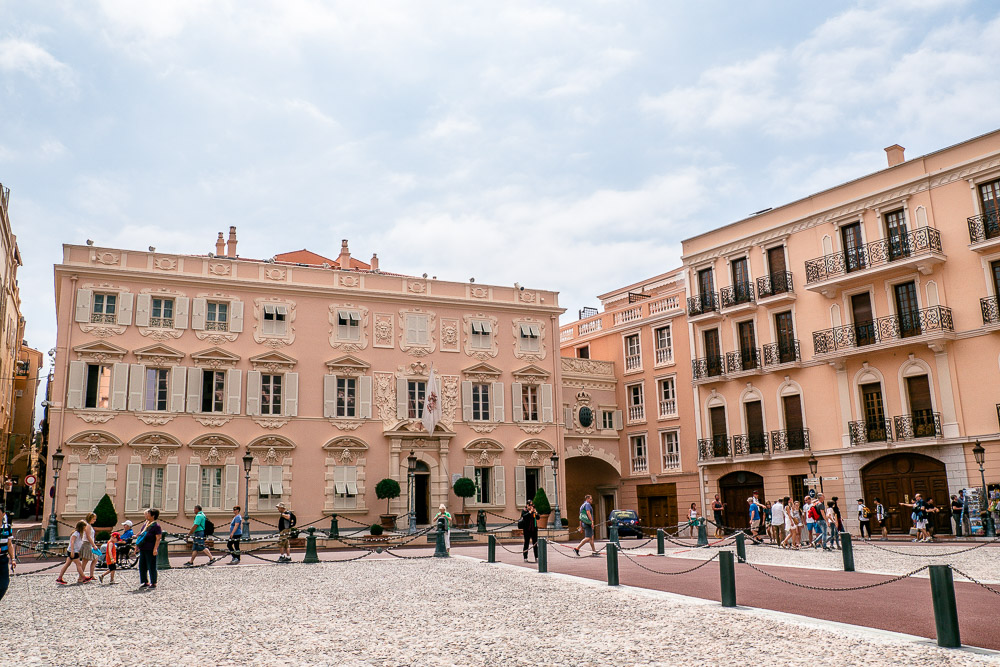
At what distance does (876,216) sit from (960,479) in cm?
952

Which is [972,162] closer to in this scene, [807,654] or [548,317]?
[548,317]

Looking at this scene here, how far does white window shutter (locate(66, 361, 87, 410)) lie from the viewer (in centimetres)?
3058

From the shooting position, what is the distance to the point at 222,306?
3384 cm

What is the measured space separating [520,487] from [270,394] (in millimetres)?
11383

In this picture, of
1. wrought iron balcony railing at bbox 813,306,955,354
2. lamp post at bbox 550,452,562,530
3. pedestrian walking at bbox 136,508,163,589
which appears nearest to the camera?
pedestrian walking at bbox 136,508,163,589

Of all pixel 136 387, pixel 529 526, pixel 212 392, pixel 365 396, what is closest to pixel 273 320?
pixel 212 392

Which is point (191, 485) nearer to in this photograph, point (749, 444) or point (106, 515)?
point (106, 515)

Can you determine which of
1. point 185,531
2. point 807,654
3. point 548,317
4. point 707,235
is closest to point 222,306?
point 185,531

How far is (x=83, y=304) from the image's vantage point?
3148cm

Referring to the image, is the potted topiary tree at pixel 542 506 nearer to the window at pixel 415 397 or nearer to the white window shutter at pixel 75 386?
the window at pixel 415 397

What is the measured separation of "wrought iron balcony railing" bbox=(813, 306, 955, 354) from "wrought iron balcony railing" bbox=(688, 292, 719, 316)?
16.6 feet

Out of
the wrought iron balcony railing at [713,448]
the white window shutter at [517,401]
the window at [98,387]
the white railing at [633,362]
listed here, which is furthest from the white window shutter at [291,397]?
the wrought iron balcony railing at [713,448]

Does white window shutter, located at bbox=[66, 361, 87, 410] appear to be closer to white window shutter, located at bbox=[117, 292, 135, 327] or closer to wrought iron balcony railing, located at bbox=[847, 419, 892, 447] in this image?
white window shutter, located at bbox=[117, 292, 135, 327]

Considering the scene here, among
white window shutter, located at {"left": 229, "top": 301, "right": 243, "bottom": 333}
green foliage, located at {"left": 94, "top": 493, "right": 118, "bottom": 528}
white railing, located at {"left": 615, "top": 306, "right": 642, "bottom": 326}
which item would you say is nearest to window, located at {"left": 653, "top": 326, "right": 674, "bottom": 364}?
white railing, located at {"left": 615, "top": 306, "right": 642, "bottom": 326}
